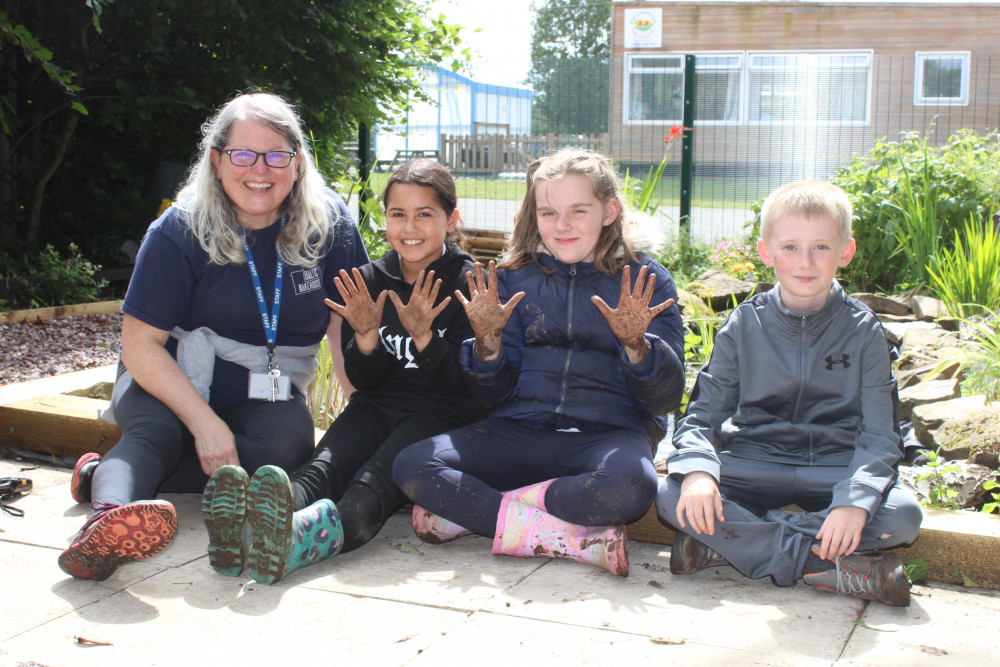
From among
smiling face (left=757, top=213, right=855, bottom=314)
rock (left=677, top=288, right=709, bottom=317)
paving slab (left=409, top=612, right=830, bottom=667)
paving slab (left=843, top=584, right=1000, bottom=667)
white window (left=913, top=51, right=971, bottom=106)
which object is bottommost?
paving slab (left=843, top=584, right=1000, bottom=667)

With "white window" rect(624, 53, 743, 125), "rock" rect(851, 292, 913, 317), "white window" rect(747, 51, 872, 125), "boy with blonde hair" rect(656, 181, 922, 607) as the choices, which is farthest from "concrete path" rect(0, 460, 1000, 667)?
"white window" rect(747, 51, 872, 125)

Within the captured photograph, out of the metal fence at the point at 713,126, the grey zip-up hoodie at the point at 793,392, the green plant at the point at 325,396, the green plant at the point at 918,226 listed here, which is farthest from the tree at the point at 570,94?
the grey zip-up hoodie at the point at 793,392

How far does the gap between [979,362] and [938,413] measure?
0.31m

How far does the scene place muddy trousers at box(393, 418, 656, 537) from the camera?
2611 mm

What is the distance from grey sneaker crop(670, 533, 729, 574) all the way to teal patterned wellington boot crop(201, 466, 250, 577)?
1.21m

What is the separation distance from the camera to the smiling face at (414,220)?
10.3 feet

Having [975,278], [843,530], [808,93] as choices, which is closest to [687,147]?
[808,93]

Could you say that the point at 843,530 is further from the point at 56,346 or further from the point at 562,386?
the point at 56,346

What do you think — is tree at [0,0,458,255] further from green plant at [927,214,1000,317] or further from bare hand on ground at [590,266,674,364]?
bare hand on ground at [590,266,674,364]

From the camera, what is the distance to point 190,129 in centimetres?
756

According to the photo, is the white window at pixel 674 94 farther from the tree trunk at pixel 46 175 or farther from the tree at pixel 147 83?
the tree trunk at pixel 46 175

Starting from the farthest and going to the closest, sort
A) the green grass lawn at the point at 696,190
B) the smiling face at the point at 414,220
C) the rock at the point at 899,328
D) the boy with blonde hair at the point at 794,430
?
1. the green grass lawn at the point at 696,190
2. the rock at the point at 899,328
3. the smiling face at the point at 414,220
4. the boy with blonde hair at the point at 794,430

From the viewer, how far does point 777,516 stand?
8.53 ft

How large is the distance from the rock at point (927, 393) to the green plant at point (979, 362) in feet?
0.18
